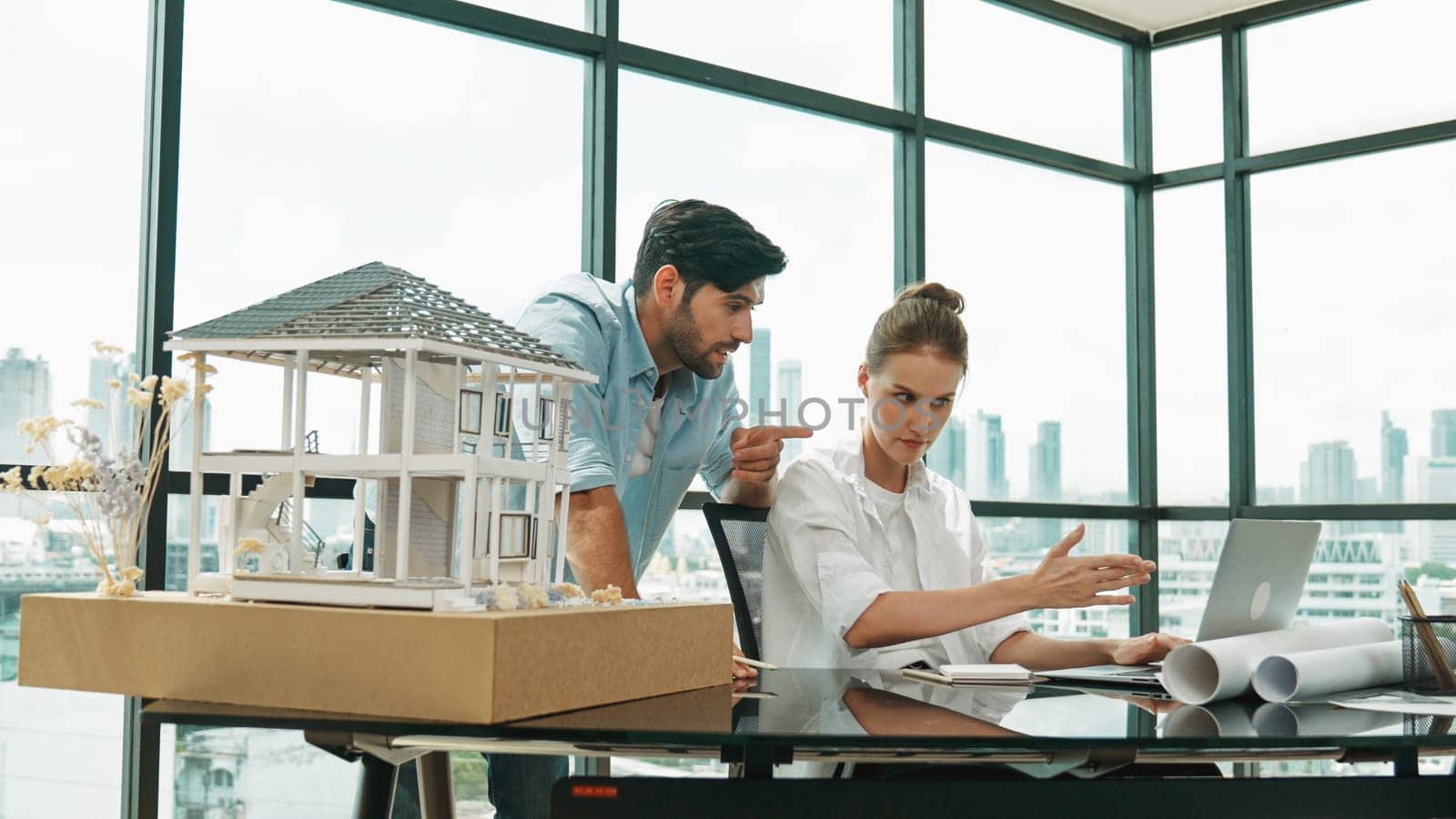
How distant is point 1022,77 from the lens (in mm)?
4551

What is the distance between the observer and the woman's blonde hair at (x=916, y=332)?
2.24 m

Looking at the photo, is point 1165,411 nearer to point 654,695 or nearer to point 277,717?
point 654,695

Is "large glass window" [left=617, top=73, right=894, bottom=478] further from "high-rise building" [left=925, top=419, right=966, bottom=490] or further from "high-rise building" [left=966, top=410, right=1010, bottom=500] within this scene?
"high-rise building" [left=966, top=410, right=1010, bottom=500]

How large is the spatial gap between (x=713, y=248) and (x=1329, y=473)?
295 cm

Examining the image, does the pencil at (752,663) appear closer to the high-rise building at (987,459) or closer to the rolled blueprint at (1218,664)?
the rolled blueprint at (1218,664)

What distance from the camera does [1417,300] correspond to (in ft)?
13.8

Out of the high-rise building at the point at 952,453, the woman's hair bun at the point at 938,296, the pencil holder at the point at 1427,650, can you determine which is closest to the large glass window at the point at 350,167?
the woman's hair bun at the point at 938,296

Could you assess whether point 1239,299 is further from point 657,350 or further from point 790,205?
point 657,350

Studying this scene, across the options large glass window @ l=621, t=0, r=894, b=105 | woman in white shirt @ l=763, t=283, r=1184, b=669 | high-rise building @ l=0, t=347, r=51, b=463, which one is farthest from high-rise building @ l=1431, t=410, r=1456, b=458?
high-rise building @ l=0, t=347, r=51, b=463

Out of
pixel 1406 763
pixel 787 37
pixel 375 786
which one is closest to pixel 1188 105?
pixel 787 37

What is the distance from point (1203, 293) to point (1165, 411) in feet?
1.48

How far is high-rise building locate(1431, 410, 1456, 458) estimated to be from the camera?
4.13m

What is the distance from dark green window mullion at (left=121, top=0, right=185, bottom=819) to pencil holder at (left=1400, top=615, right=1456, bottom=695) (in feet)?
7.55

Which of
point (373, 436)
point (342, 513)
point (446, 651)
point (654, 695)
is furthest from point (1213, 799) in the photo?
point (342, 513)
